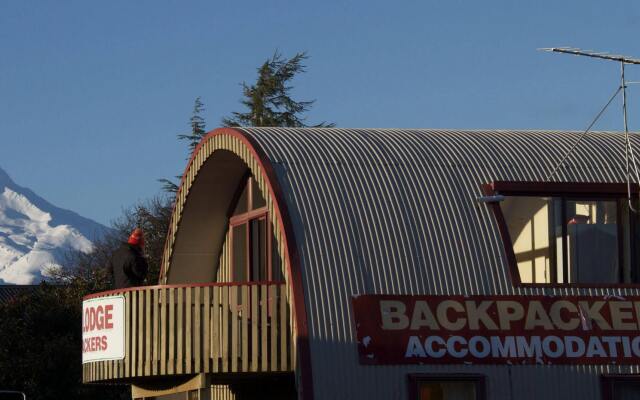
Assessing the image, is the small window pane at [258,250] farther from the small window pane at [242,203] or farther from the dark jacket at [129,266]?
the dark jacket at [129,266]

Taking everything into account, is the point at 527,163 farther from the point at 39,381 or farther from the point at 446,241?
the point at 39,381

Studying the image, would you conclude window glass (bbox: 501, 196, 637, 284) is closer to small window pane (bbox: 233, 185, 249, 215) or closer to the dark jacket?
small window pane (bbox: 233, 185, 249, 215)

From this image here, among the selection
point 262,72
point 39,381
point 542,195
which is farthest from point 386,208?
point 262,72

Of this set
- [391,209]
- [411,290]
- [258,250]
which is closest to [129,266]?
[258,250]

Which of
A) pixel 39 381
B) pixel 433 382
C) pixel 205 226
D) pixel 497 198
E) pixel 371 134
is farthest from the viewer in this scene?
pixel 39 381

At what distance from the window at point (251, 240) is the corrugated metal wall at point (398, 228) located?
2.25 meters

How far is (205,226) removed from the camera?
31.1 m

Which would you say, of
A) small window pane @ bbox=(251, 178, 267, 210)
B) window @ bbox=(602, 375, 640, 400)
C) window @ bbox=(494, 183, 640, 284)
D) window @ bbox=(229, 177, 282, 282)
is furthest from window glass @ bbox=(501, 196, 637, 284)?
small window pane @ bbox=(251, 178, 267, 210)

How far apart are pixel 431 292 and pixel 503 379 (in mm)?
1809

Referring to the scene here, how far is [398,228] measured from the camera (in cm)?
2452

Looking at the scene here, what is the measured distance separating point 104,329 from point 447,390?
6425mm

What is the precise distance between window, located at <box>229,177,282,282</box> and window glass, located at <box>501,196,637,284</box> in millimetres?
4549

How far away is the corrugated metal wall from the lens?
23266 mm

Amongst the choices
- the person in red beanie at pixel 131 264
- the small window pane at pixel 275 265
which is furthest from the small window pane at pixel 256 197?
the person in red beanie at pixel 131 264
